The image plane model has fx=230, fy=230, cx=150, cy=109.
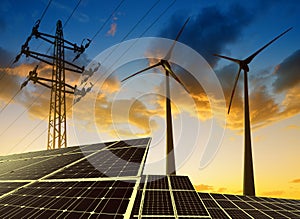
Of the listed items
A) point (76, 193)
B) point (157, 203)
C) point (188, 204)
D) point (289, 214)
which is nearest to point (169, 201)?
point (157, 203)

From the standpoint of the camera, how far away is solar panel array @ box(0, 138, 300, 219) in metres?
8.95

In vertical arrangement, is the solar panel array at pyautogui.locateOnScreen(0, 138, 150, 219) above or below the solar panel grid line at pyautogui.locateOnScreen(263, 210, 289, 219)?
above

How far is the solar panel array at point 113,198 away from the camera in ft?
29.4

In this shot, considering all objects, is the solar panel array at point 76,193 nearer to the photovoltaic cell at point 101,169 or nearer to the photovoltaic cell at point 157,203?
the photovoltaic cell at point 101,169

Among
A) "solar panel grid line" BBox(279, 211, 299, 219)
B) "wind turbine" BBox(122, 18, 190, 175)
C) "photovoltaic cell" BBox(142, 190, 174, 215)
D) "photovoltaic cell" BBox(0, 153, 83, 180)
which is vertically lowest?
"solar panel grid line" BBox(279, 211, 299, 219)

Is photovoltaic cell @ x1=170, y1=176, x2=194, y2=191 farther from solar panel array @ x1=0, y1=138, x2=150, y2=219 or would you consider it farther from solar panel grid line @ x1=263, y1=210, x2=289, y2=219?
solar panel grid line @ x1=263, y1=210, x2=289, y2=219

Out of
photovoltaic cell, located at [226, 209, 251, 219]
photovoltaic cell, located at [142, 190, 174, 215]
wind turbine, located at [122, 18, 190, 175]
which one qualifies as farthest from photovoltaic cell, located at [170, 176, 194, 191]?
wind turbine, located at [122, 18, 190, 175]

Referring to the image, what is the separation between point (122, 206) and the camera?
8.37m

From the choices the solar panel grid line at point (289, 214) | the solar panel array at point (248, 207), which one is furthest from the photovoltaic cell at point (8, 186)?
the solar panel grid line at point (289, 214)

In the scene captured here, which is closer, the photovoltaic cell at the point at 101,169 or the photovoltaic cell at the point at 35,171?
the photovoltaic cell at the point at 101,169

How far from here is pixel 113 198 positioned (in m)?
9.27

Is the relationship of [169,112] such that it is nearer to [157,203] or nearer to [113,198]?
[157,203]

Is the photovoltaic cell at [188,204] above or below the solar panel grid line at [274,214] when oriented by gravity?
above

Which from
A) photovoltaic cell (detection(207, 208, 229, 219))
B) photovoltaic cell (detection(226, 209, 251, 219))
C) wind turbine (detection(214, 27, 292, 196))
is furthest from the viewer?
wind turbine (detection(214, 27, 292, 196))
